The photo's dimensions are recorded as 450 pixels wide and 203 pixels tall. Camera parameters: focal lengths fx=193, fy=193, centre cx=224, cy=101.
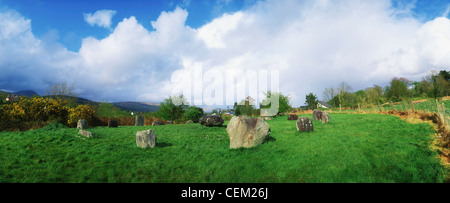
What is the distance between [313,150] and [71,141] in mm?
12523

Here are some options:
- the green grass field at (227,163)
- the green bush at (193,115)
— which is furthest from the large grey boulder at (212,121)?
the green bush at (193,115)

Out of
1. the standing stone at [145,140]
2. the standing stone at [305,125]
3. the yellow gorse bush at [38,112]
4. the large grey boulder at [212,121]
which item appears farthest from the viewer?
the large grey boulder at [212,121]

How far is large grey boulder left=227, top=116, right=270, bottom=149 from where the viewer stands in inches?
403

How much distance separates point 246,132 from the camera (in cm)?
1030

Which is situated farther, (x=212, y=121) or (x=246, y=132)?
(x=212, y=121)

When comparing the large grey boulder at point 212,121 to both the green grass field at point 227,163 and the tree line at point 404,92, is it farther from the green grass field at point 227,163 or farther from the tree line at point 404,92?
the tree line at point 404,92

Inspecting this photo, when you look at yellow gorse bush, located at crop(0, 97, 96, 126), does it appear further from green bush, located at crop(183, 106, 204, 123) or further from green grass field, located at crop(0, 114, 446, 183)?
green bush, located at crop(183, 106, 204, 123)

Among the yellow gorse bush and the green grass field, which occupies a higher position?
the yellow gorse bush

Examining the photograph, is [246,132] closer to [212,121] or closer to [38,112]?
[212,121]

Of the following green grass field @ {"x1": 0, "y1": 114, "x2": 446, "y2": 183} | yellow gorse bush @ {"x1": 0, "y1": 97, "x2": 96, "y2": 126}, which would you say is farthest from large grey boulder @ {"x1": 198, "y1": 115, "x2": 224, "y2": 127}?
yellow gorse bush @ {"x1": 0, "y1": 97, "x2": 96, "y2": 126}

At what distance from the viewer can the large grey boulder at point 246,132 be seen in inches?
403

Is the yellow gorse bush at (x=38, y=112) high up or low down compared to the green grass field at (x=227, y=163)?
up

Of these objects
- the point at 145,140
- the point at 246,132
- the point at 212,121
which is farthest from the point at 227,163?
the point at 212,121

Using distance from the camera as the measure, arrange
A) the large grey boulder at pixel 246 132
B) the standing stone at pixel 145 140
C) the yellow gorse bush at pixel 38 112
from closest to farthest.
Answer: the standing stone at pixel 145 140
the large grey boulder at pixel 246 132
the yellow gorse bush at pixel 38 112
